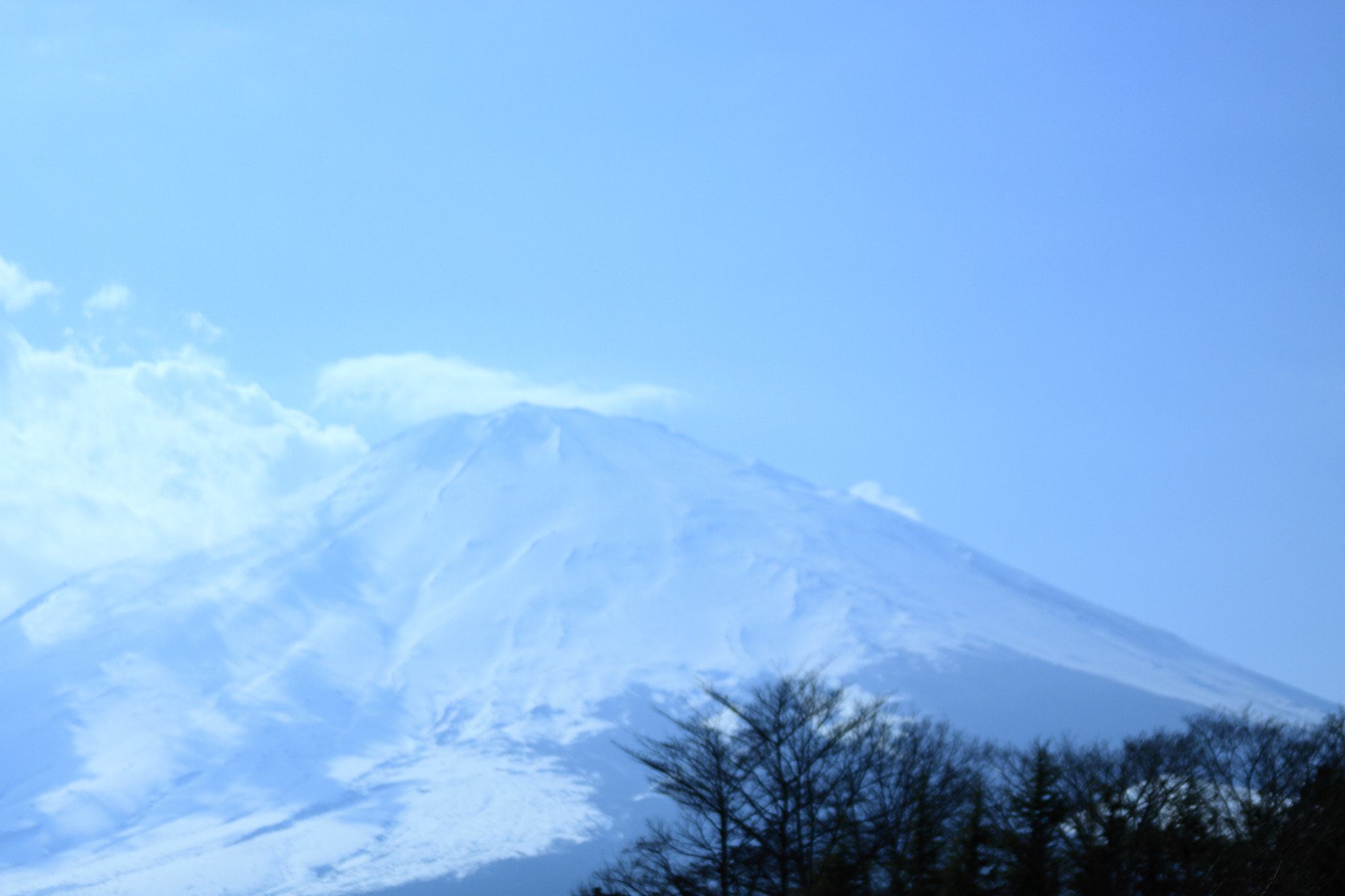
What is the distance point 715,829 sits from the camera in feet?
58.9

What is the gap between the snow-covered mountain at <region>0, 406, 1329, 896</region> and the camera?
253 ft

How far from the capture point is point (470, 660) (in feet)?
316

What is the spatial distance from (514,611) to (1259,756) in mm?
75166

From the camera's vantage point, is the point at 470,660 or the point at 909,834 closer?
the point at 909,834

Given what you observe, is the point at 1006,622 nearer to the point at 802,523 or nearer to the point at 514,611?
the point at 802,523

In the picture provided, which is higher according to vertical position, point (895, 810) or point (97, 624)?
point (97, 624)

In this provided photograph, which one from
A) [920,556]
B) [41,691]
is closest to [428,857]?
[41,691]

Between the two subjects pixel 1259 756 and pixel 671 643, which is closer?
pixel 1259 756

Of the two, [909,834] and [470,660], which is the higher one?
[470,660]

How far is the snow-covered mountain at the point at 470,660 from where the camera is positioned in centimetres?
7725

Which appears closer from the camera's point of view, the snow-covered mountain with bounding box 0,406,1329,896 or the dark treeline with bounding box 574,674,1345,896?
the dark treeline with bounding box 574,674,1345,896

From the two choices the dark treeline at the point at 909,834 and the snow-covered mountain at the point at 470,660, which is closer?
the dark treeline at the point at 909,834

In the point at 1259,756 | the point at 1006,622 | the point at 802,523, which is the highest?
the point at 802,523

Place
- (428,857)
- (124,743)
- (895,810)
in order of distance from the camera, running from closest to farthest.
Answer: (895,810), (428,857), (124,743)
